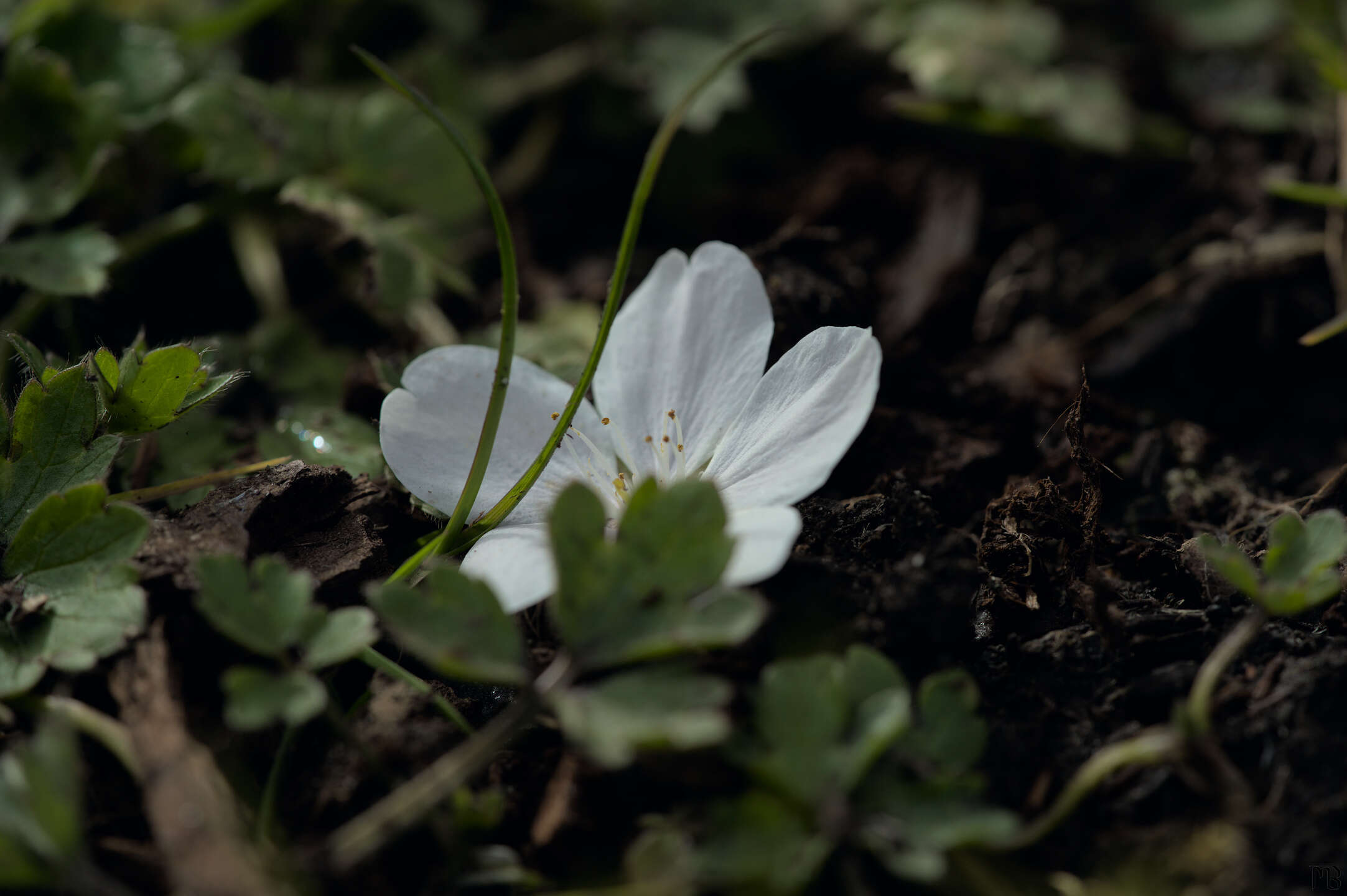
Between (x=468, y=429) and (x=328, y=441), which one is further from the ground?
(x=468, y=429)

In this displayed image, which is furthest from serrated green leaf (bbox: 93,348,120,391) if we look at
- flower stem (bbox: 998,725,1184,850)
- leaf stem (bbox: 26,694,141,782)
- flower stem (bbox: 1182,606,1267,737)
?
flower stem (bbox: 1182,606,1267,737)

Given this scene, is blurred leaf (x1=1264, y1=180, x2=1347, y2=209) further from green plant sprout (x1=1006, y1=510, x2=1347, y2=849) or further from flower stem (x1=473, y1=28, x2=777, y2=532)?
flower stem (x1=473, y1=28, x2=777, y2=532)

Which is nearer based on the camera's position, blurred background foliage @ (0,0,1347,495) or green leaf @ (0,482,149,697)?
green leaf @ (0,482,149,697)

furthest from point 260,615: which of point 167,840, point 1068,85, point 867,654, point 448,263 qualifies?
point 1068,85

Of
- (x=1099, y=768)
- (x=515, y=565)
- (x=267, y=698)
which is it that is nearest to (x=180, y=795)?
(x=267, y=698)

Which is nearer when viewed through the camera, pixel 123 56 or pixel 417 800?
pixel 417 800

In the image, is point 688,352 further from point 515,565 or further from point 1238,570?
point 1238,570
